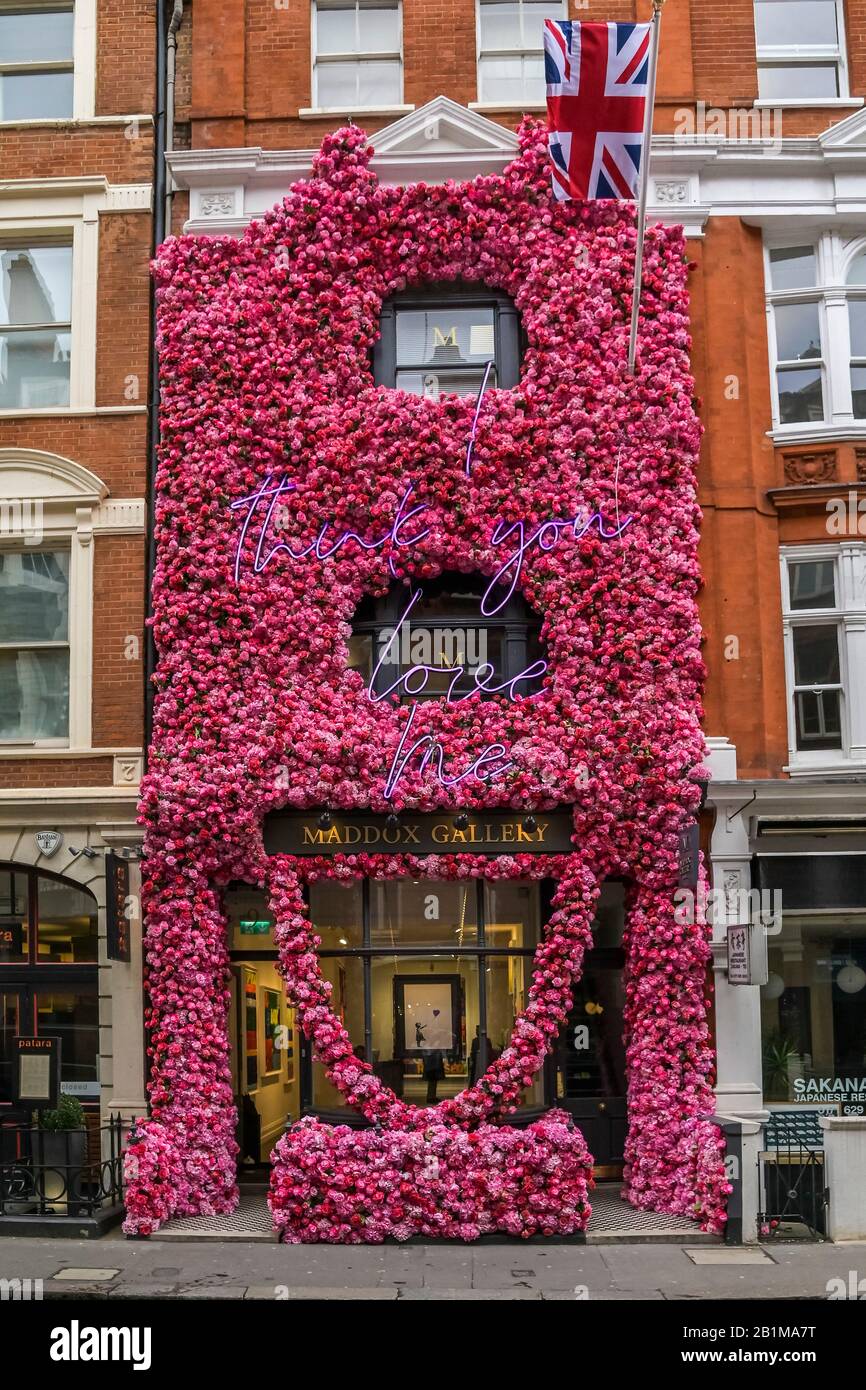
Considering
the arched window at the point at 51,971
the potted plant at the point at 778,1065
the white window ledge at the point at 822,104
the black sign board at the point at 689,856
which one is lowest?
the potted plant at the point at 778,1065

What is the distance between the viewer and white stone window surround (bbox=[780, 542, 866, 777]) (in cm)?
1684

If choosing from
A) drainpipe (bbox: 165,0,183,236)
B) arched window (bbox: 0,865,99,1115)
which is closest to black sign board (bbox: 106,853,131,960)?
arched window (bbox: 0,865,99,1115)

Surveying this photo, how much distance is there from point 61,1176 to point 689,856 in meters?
7.56

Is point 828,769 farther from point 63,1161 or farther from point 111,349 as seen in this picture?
point 111,349

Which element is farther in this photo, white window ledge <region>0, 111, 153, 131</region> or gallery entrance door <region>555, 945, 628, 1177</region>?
white window ledge <region>0, 111, 153, 131</region>

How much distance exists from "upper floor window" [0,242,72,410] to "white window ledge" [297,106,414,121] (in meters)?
3.42

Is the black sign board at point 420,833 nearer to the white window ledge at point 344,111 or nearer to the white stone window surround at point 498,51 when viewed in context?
the white window ledge at point 344,111

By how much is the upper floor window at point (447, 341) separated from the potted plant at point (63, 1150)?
9027mm

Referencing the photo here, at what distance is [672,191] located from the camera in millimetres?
17484

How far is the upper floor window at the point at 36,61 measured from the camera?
18.7m

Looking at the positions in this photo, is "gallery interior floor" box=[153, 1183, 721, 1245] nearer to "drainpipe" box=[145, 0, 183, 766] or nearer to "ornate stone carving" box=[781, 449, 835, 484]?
"drainpipe" box=[145, 0, 183, 766]

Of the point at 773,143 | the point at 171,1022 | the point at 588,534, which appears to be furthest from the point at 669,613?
the point at 171,1022

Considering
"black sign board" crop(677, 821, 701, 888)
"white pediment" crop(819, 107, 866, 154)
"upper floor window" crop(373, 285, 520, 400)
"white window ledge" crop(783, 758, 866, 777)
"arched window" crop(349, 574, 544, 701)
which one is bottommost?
"black sign board" crop(677, 821, 701, 888)

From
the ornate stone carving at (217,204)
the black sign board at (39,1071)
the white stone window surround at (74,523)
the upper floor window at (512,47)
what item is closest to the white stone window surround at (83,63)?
the ornate stone carving at (217,204)
